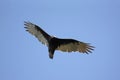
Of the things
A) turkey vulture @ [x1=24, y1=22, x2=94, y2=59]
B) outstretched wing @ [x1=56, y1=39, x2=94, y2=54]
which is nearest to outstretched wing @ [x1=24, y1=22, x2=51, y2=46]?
turkey vulture @ [x1=24, y1=22, x2=94, y2=59]

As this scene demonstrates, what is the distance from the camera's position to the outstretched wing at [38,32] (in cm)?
1580

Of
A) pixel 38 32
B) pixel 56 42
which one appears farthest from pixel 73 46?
pixel 38 32

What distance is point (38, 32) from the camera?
16.2m

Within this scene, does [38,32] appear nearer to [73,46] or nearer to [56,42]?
[56,42]

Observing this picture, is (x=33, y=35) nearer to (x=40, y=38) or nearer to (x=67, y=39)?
(x=40, y=38)

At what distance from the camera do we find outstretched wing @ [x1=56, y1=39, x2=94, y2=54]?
51.5 ft

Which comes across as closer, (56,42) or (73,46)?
(56,42)

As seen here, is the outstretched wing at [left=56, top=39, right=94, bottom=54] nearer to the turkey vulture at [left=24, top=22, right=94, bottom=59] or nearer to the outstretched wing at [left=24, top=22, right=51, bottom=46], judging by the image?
the turkey vulture at [left=24, top=22, right=94, bottom=59]

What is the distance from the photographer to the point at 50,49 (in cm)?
1527

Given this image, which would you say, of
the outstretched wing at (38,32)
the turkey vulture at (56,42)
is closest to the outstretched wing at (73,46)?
the turkey vulture at (56,42)

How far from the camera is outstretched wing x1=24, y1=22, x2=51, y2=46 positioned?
51.8 ft

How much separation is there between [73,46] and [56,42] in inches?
37.0

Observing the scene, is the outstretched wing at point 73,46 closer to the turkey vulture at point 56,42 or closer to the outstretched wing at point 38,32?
the turkey vulture at point 56,42

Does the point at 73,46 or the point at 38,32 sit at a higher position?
the point at 38,32
